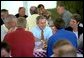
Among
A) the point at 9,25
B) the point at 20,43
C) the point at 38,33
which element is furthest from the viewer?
the point at 38,33

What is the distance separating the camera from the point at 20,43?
429 cm

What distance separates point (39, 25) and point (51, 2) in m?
5.99

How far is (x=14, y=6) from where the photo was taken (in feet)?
35.5

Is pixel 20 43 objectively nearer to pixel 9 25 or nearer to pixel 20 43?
pixel 20 43

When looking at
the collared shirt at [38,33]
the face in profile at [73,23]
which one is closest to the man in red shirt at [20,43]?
the collared shirt at [38,33]

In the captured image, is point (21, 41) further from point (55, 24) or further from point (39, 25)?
point (39, 25)

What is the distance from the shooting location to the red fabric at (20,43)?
4.25 meters

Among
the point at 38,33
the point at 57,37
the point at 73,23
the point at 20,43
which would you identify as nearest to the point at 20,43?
the point at 20,43

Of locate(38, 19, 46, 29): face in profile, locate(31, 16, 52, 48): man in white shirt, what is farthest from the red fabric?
locate(38, 19, 46, 29): face in profile

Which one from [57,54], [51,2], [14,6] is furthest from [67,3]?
[57,54]

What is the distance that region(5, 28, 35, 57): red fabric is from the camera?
13.9 ft

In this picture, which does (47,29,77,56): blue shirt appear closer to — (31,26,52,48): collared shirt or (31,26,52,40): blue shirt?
(31,26,52,48): collared shirt

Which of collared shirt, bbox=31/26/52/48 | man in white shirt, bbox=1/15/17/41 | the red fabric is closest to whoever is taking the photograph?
the red fabric

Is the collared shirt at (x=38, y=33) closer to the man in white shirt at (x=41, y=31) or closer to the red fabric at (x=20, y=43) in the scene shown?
the man in white shirt at (x=41, y=31)
